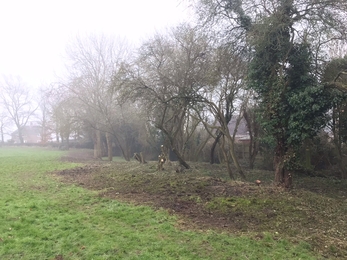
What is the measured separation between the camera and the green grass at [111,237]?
13.2ft

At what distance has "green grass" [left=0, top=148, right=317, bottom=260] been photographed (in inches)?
158

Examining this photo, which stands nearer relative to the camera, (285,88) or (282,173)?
(285,88)

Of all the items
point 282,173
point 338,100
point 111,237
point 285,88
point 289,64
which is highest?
point 289,64

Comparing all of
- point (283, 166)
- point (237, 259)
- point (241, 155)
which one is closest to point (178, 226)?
point (237, 259)

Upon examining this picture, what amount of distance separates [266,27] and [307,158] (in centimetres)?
886

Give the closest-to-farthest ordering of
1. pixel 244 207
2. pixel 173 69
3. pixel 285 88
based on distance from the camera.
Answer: pixel 244 207 → pixel 285 88 → pixel 173 69

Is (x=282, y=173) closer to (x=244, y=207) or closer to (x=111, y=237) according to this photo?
(x=244, y=207)

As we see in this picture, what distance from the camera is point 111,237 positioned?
461 cm

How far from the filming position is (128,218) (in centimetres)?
563

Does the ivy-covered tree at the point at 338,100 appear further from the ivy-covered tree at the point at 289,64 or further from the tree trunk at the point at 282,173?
the tree trunk at the point at 282,173

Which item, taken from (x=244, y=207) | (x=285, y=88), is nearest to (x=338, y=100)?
(x=285, y=88)

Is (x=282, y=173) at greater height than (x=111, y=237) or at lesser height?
greater

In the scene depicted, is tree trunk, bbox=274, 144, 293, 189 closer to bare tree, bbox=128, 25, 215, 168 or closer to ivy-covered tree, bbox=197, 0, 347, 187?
ivy-covered tree, bbox=197, 0, 347, 187

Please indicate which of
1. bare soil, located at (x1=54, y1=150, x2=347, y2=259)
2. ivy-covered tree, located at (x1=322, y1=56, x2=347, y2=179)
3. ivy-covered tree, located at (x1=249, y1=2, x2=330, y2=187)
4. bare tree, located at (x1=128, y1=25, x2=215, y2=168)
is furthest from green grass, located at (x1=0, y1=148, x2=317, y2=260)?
bare tree, located at (x1=128, y1=25, x2=215, y2=168)
